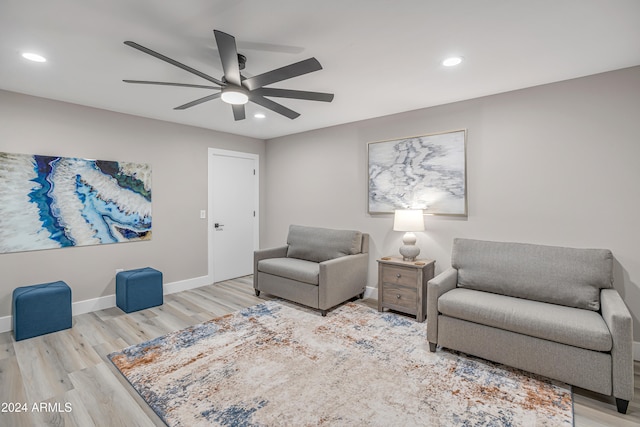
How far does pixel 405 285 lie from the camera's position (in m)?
3.43

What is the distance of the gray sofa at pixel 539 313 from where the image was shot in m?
1.99

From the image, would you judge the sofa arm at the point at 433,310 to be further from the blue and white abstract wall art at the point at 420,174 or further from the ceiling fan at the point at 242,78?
the ceiling fan at the point at 242,78

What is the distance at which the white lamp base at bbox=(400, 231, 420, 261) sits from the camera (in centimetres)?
352

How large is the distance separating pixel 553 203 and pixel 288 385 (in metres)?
2.86

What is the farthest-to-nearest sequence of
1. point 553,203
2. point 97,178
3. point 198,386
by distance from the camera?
point 97,178
point 553,203
point 198,386

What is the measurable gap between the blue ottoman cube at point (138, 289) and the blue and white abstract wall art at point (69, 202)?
1.66 ft

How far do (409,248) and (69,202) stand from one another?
387 cm

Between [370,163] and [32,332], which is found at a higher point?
[370,163]

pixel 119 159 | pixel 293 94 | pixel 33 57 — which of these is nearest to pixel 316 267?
pixel 293 94

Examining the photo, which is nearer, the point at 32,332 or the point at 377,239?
the point at 32,332

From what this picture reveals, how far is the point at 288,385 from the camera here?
2.21 meters

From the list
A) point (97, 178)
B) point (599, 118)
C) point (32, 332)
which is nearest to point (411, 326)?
point (599, 118)

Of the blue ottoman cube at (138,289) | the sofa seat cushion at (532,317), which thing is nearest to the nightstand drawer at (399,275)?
the sofa seat cushion at (532,317)

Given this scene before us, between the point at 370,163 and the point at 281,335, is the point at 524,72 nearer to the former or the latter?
the point at 370,163
